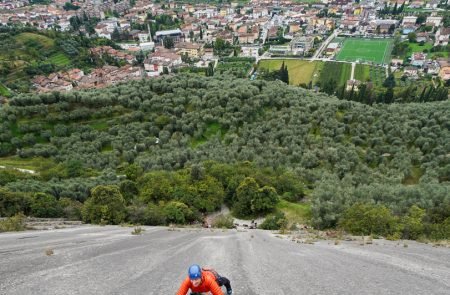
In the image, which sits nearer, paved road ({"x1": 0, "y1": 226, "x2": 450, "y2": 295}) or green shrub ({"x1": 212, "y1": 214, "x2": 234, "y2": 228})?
paved road ({"x1": 0, "y1": 226, "x2": 450, "y2": 295})

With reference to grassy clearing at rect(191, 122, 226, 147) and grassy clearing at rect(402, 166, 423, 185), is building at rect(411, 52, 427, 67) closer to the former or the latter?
grassy clearing at rect(402, 166, 423, 185)

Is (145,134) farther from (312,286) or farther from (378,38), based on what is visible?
(378,38)

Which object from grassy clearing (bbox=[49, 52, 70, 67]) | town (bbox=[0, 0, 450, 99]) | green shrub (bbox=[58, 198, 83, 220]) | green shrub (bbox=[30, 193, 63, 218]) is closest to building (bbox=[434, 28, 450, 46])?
town (bbox=[0, 0, 450, 99])

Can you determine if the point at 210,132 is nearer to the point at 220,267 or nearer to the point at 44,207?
the point at 44,207

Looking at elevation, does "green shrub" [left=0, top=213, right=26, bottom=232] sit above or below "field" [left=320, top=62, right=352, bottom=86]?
above

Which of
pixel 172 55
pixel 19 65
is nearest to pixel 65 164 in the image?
pixel 19 65

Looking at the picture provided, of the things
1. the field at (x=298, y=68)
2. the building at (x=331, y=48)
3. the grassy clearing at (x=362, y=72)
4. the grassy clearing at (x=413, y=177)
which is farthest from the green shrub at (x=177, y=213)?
the building at (x=331, y=48)

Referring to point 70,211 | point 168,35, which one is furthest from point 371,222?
point 168,35
